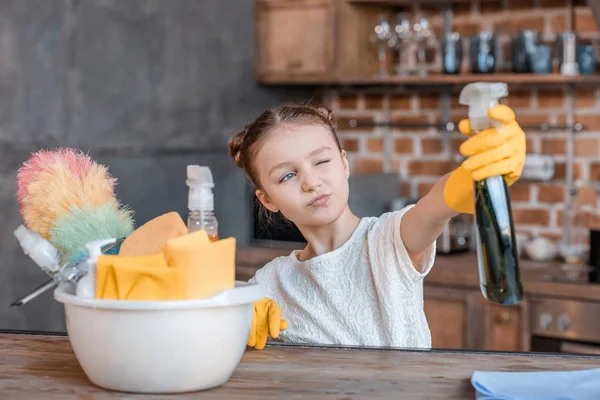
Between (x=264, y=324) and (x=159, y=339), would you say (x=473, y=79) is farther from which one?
(x=159, y=339)

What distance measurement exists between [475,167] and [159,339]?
0.40 metres

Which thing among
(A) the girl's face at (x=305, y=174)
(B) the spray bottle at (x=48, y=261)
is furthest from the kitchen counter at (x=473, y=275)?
(B) the spray bottle at (x=48, y=261)

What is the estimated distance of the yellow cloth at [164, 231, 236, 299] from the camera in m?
1.01

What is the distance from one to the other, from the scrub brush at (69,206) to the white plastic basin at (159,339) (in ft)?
0.23

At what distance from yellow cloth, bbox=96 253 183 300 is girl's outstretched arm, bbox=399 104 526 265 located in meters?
0.35

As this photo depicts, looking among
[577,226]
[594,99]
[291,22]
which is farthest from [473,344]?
[291,22]

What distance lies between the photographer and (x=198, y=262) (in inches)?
40.2

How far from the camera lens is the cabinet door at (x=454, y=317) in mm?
2920

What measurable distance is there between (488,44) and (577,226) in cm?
71

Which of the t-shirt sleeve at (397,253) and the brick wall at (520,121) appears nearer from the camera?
the t-shirt sleeve at (397,253)

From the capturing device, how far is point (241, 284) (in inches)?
44.4

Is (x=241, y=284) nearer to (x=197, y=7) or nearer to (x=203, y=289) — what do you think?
(x=203, y=289)

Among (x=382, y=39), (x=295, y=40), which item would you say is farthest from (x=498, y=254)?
(x=295, y=40)

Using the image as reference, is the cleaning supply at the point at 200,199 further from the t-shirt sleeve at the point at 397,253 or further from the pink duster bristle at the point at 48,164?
the t-shirt sleeve at the point at 397,253
